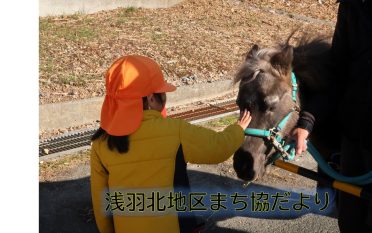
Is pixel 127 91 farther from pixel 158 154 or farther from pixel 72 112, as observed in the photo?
pixel 72 112

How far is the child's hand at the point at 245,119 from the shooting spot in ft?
10.4

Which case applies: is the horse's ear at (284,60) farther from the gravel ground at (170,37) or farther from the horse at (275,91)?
the gravel ground at (170,37)

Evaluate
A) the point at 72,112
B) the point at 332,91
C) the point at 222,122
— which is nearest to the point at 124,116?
the point at 332,91

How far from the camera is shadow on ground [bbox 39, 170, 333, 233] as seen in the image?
4523 millimetres

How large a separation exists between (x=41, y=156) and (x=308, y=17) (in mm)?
7981

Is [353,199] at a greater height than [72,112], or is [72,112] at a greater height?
[353,199]

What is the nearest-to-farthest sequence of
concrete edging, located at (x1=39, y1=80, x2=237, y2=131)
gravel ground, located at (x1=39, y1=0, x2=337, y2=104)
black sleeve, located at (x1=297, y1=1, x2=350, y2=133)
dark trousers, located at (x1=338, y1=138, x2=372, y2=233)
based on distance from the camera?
1. black sleeve, located at (x1=297, y1=1, x2=350, y2=133)
2. dark trousers, located at (x1=338, y1=138, x2=372, y2=233)
3. concrete edging, located at (x1=39, y1=80, x2=237, y2=131)
4. gravel ground, located at (x1=39, y1=0, x2=337, y2=104)

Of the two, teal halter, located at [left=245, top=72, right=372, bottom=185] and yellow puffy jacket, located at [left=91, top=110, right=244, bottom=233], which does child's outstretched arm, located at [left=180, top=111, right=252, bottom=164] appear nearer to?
yellow puffy jacket, located at [left=91, top=110, right=244, bottom=233]

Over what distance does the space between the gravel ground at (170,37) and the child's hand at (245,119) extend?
134 inches

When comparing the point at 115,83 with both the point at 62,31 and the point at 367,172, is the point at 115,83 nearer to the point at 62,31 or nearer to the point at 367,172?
the point at 367,172

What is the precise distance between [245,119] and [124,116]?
0.90 m

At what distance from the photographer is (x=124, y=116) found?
8.70ft

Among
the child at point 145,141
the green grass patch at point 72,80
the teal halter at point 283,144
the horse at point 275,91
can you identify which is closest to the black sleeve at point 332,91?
the horse at point 275,91

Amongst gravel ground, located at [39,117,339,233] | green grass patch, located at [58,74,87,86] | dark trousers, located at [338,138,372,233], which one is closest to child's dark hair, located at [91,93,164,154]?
dark trousers, located at [338,138,372,233]
